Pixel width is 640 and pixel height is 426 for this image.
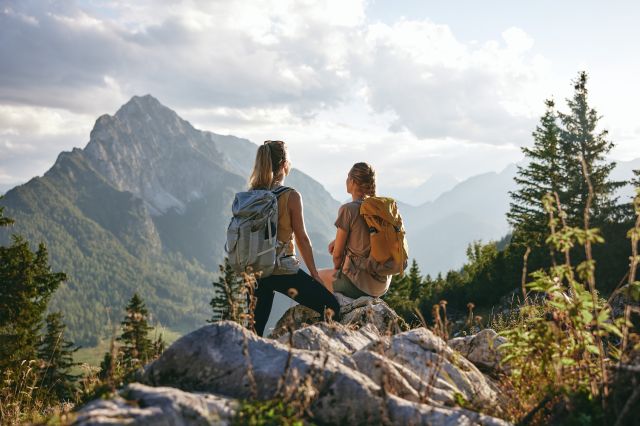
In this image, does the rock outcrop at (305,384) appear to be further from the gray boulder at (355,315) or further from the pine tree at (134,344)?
the gray boulder at (355,315)

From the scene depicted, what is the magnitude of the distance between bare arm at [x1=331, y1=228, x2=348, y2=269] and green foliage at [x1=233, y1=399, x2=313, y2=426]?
168 inches

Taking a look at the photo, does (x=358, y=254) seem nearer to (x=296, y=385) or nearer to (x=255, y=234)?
(x=255, y=234)

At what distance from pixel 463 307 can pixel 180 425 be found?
22.6 m

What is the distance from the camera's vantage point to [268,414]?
8.52ft

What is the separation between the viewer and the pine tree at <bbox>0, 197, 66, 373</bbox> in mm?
17953

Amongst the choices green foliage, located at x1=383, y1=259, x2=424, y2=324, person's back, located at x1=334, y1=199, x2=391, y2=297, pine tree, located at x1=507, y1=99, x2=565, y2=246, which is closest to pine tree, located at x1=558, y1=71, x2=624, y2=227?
pine tree, located at x1=507, y1=99, x2=565, y2=246

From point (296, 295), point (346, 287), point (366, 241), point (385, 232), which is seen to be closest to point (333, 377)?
point (296, 295)

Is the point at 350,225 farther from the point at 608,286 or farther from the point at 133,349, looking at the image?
the point at 608,286

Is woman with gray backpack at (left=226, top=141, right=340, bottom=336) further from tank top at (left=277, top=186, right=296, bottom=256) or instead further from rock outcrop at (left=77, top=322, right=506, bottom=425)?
rock outcrop at (left=77, top=322, right=506, bottom=425)

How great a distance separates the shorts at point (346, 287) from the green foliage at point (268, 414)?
4.36 metres

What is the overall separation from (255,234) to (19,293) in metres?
16.6

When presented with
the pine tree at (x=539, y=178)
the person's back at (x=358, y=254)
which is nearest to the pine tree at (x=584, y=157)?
the pine tree at (x=539, y=178)

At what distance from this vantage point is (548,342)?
10.3ft

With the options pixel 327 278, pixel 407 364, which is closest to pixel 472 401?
pixel 407 364
